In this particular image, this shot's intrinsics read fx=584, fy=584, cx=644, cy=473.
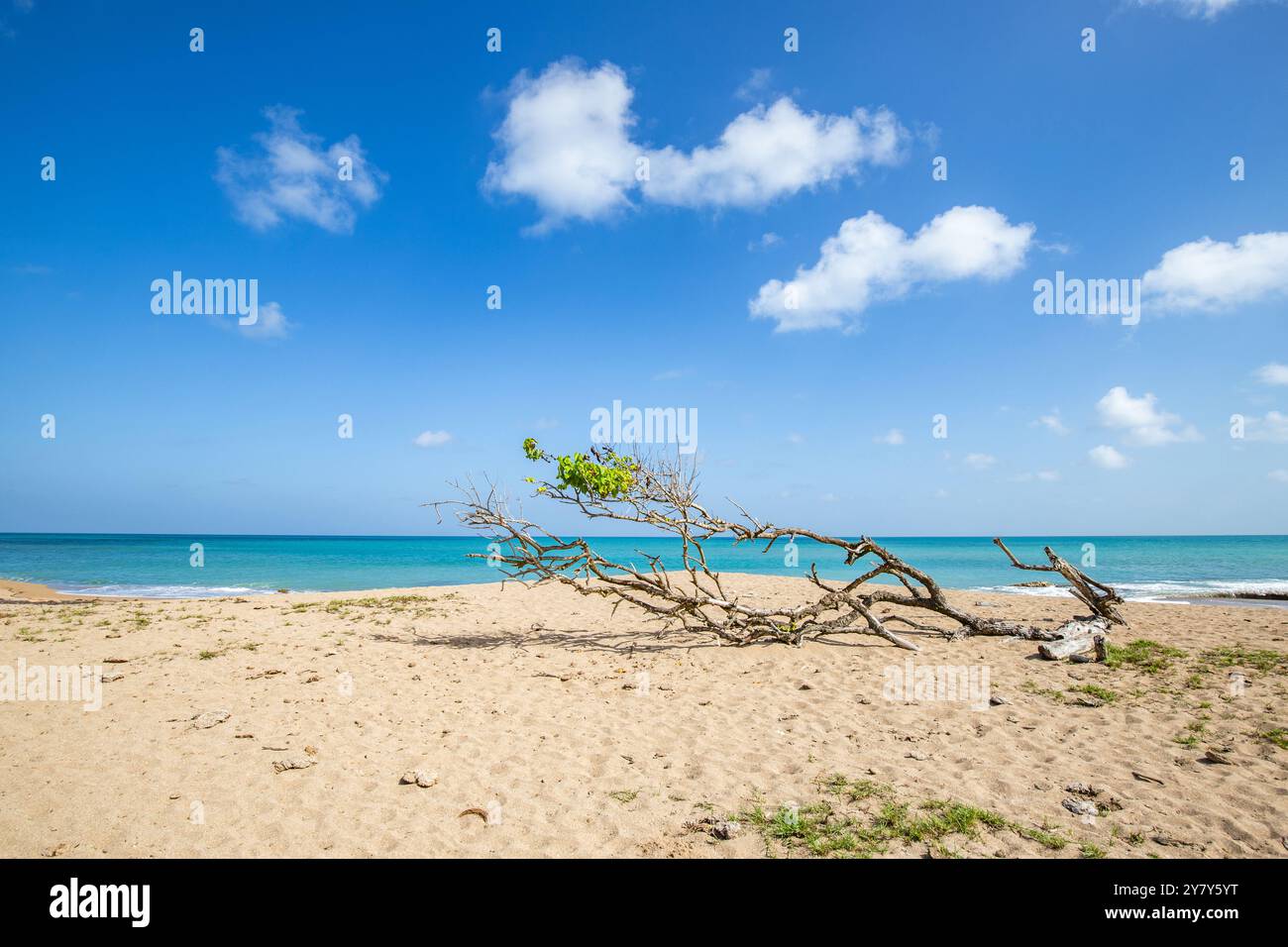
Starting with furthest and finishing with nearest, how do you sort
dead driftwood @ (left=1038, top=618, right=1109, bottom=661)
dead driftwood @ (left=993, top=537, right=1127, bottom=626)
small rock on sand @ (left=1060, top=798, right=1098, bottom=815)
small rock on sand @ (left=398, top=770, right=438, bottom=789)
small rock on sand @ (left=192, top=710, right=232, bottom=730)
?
dead driftwood @ (left=993, top=537, right=1127, bottom=626), dead driftwood @ (left=1038, top=618, right=1109, bottom=661), small rock on sand @ (left=192, top=710, right=232, bottom=730), small rock on sand @ (left=398, top=770, right=438, bottom=789), small rock on sand @ (left=1060, top=798, right=1098, bottom=815)

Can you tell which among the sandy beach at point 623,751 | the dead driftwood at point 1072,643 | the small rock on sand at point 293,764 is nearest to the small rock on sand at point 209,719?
the sandy beach at point 623,751

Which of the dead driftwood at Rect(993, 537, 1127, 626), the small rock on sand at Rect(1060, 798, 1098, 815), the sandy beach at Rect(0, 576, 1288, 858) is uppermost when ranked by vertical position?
the dead driftwood at Rect(993, 537, 1127, 626)

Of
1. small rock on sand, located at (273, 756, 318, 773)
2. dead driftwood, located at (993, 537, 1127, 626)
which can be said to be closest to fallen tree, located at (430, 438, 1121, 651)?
dead driftwood, located at (993, 537, 1127, 626)

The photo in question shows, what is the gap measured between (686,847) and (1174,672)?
9041 mm

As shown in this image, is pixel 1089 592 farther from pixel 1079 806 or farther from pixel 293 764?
pixel 293 764

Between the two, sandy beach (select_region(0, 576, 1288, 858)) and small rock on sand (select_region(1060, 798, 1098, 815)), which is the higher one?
small rock on sand (select_region(1060, 798, 1098, 815))

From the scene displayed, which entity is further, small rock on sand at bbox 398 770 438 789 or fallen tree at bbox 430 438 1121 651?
fallen tree at bbox 430 438 1121 651

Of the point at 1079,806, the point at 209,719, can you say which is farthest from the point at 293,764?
the point at 1079,806

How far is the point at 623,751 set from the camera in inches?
250

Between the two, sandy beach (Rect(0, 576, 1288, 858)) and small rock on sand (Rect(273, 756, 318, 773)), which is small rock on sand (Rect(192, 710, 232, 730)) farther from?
small rock on sand (Rect(273, 756, 318, 773))

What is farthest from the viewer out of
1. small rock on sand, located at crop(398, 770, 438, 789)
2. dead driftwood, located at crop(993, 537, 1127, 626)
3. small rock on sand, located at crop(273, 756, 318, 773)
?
dead driftwood, located at crop(993, 537, 1127, 626)

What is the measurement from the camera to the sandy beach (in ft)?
14.7

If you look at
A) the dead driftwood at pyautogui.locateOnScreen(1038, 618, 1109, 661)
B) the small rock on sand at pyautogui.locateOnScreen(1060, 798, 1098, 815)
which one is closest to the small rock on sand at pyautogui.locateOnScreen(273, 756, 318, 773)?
the small rock on sand at pyautogui.locateOnScreen(1060, 798, 1098, 815)
